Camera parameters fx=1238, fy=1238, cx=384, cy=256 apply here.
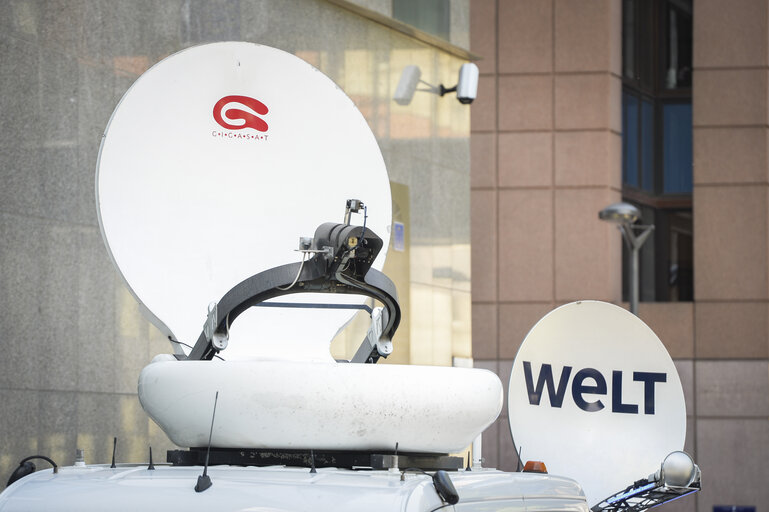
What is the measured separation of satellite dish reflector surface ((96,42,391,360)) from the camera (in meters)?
5.01

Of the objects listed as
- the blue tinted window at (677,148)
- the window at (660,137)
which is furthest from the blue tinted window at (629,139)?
the blue tinted window at (677,148)

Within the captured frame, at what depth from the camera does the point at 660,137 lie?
26.6m

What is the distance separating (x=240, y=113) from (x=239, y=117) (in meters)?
0.02

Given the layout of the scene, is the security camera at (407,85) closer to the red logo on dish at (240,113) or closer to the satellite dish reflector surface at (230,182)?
the satellite dish reflector surface at (230,182)

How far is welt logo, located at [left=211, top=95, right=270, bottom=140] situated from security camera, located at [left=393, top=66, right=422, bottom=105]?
30.7ft

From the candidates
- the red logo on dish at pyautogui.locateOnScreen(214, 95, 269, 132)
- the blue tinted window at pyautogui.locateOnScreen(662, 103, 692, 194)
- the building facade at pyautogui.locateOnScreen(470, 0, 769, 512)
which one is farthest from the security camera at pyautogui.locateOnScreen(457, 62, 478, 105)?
the blue tinted window at pyautogui.locateOnScreen(662, 103, 692, 194)

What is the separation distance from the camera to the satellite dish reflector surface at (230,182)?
5008mm

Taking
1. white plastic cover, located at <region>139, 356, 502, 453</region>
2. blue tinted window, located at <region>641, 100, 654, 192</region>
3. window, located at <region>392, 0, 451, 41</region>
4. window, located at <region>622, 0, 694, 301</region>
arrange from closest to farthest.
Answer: white plastic cover, located at <region>139, 356, 502, 453</region>
window, located at <region>392, 0, 451, 41</region>
window, located at <region>622, 0, 694, 301</region>
blue tinted window, located at <region>641, 100, 654, 192</region>

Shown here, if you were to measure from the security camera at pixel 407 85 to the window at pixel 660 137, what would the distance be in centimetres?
1165

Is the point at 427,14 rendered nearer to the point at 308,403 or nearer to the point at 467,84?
the point at 467,84

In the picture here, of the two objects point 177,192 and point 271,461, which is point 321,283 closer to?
point 271,461

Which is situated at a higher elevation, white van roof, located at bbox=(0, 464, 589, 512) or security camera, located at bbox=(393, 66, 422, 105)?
security camera, located at bbox=(393, 66, 422, 105)

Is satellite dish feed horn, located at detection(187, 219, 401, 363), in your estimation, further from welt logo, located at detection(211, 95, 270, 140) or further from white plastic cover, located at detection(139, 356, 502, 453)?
welt logo, located at detection(211, 95, 270, 140)

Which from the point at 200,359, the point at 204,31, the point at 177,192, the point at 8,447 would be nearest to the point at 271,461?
the point at 200,359
